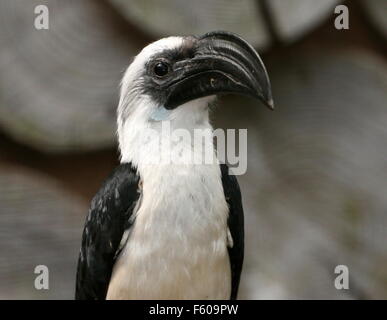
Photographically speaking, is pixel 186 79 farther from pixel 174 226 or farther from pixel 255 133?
pixel 255 133

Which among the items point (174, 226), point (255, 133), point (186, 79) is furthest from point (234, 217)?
point (255, 133)

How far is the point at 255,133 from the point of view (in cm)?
274

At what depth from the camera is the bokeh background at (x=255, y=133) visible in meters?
2.54

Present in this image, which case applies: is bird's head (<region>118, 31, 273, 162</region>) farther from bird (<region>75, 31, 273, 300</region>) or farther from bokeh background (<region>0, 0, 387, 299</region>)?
bokeh background (<region>0, 0, 387, 299</region>)

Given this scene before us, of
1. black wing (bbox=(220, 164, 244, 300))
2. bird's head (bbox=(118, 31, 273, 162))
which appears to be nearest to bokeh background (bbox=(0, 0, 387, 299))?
bird's head (bbox=(118, 31, 273, 162))

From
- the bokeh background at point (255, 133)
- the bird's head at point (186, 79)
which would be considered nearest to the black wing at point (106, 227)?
the bird's head at point (186, 79)

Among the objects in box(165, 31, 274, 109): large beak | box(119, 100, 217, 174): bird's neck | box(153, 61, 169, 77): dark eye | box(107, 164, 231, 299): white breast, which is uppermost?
box(153, 61, 169, 77): dark eye

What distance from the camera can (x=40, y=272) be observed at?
260 cm

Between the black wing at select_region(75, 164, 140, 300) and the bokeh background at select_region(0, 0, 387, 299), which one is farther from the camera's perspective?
the bokeh background at select_region(0, 0, 387, 299)

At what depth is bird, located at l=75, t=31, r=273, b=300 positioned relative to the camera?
1890 millimetres

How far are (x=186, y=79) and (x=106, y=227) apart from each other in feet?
1.11

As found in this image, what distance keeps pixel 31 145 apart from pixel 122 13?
16.8 inches
